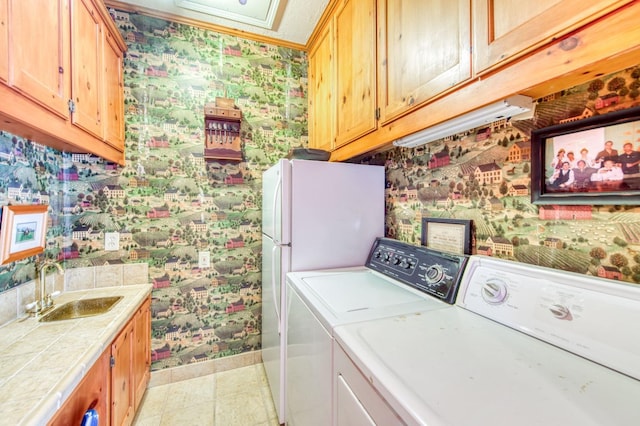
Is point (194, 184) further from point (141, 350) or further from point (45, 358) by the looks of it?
point (45, 358)

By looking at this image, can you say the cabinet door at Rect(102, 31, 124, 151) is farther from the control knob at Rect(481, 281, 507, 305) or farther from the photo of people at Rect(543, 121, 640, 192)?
the photo of people at Rect(543, 121, 640, 192)

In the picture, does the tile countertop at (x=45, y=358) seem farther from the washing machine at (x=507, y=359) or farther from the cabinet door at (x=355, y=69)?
the cabinet door at (x=355, y=69)

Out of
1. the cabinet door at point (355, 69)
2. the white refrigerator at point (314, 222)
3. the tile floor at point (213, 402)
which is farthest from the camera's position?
the tile floor at point (213, 402)

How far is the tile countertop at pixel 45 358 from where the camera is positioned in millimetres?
773

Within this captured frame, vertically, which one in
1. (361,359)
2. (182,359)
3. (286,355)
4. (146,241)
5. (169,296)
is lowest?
(182,359)

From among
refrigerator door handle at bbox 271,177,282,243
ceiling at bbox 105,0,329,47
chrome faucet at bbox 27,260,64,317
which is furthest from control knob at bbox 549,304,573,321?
chrome faucet at bbox 27,260,64,317

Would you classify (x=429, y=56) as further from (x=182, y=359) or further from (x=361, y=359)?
(x=182, y=359)

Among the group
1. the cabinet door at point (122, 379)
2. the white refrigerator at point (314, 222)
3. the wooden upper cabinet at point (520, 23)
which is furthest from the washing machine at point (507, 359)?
the cabinet door at point (122, 379)

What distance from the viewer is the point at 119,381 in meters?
1.40

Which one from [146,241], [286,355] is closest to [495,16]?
[286,355]

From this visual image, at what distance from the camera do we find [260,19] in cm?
210

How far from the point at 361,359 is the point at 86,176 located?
227 cm

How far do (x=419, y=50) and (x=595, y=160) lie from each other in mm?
728

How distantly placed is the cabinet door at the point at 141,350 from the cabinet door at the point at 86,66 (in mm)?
1200
